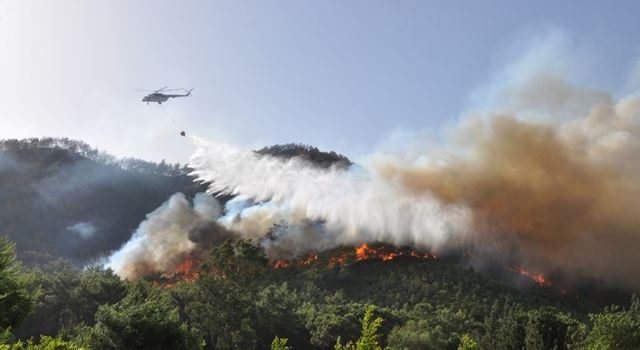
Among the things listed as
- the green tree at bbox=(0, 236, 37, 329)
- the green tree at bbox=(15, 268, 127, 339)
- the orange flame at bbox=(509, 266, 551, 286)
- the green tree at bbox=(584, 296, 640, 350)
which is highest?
the orange flame at bbox=(509, 266, 551, 286)

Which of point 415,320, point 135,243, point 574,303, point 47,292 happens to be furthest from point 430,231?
point 47,292

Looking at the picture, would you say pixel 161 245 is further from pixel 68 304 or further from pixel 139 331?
pixel 139 331

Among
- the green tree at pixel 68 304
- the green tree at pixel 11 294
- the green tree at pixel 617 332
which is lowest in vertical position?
the green tree at pixel 11 294

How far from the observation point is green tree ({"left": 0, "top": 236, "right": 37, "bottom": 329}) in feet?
128

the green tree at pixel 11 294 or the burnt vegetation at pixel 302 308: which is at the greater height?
the burnt vegetation at pixel 302 308

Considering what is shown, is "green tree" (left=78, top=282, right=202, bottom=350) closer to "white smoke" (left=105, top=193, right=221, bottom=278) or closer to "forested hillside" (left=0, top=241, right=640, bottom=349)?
"forested hillside" (left=0, top=241, right=640, bottom=349)

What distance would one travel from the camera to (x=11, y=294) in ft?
A: 130

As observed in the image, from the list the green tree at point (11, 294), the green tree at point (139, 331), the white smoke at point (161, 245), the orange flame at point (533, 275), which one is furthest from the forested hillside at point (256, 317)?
the white smoke at point (161, 245)

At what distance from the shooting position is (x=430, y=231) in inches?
7052

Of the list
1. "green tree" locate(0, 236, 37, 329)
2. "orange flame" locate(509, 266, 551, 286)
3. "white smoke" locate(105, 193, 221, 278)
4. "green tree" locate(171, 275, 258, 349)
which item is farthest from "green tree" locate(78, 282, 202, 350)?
"orange flame" locate(509, 266, 551, 286)

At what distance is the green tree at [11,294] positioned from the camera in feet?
128

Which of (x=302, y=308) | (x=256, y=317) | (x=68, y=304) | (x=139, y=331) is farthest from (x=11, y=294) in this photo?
(x=302, y=308)

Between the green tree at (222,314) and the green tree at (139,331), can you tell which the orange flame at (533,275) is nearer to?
the green tree at (222,314)

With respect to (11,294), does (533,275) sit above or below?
above
